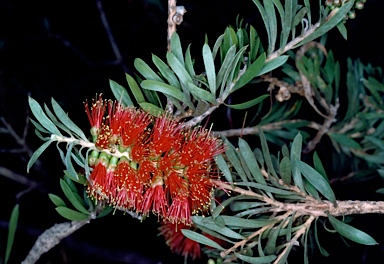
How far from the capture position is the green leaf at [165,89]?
70 centimetres

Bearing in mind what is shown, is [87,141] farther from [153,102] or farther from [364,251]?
[364,251]

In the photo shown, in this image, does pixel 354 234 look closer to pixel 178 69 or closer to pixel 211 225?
pixel 211 225

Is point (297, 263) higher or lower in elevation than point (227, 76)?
lower

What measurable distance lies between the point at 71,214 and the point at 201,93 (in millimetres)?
319

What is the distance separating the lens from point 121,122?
733 millimetres

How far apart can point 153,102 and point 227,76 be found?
0.44ft

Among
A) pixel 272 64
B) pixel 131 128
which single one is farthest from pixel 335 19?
pixel 131 128

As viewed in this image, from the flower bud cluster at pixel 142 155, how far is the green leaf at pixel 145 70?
0.05 metres

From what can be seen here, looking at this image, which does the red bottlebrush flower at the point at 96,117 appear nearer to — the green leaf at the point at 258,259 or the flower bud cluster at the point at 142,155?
the flower bud cluster at the point at 142,155

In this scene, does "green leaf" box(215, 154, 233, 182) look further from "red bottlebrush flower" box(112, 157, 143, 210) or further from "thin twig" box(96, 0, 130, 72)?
"thin twig" box(96, 0, 130, 72)

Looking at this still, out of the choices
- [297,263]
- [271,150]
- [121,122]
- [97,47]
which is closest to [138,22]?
[97,47]

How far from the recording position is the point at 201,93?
2.28 feet

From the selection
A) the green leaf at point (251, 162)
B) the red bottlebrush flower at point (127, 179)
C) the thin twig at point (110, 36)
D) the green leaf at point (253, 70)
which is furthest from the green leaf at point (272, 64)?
the thin twig at point (110, 36)

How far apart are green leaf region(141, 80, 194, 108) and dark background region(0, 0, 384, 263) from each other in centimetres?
41
